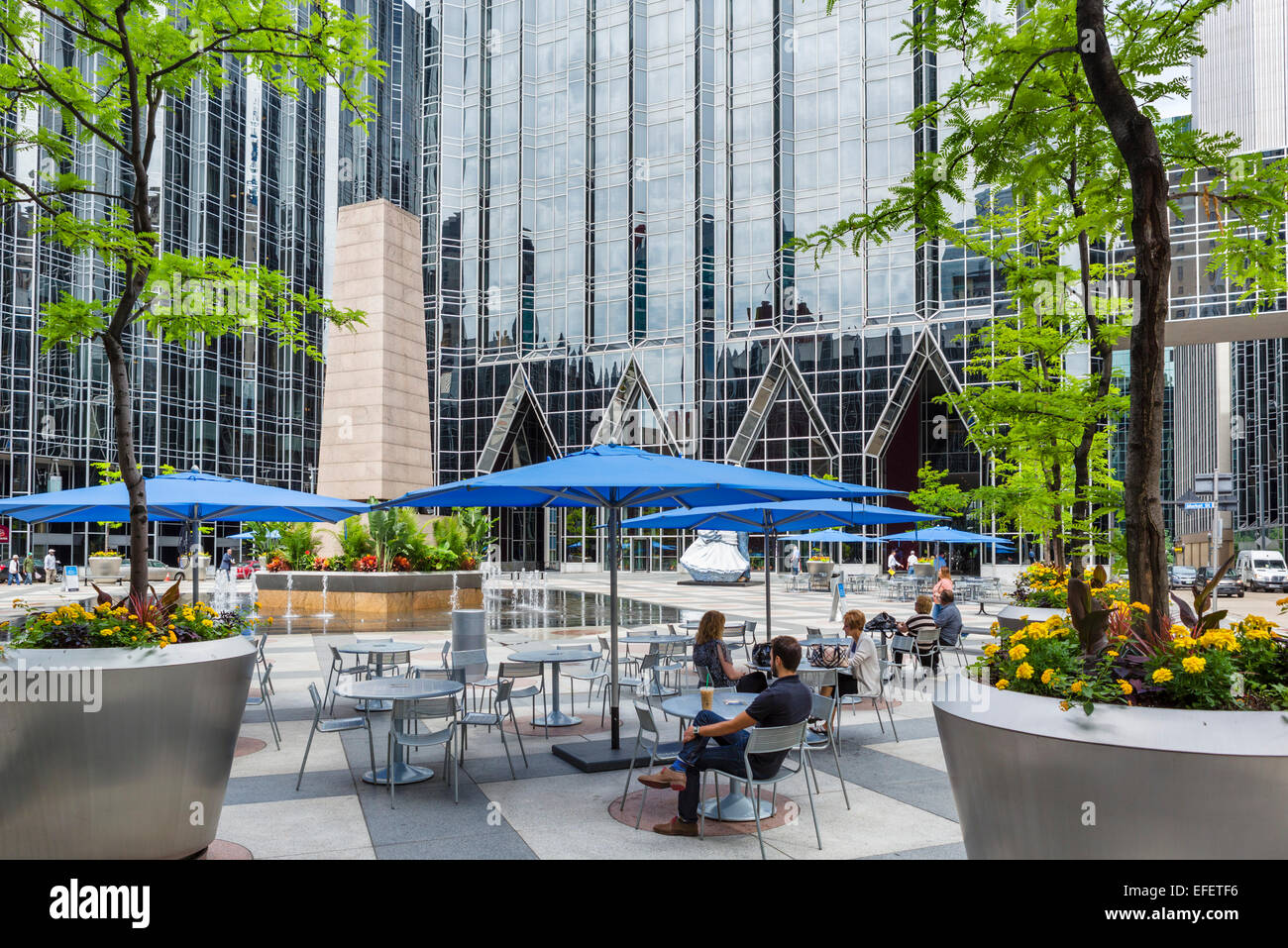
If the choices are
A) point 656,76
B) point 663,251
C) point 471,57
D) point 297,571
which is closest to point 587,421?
point 663,251

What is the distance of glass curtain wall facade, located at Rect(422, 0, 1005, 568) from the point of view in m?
48.2

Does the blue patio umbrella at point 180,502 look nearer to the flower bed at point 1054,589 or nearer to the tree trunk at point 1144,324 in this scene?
the flower bed at point 1054,589

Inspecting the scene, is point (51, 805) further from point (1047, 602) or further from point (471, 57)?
point (471, 57)

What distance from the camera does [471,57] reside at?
186 feet

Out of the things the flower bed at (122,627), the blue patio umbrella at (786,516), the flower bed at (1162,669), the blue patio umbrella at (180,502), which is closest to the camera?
the flower bed at (1162,669)

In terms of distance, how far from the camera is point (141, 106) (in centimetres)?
745

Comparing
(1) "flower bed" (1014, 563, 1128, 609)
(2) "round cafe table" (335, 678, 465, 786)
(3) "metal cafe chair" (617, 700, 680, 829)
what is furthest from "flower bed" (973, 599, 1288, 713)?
(2) "round cafe table" (335, 678, 465, 786)

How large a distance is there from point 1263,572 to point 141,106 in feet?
157

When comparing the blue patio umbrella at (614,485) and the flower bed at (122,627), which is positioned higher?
the blue patio umbrella at (614,485)

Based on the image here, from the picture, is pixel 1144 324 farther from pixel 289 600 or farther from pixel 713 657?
pixel 289 600

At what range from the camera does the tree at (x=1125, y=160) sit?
5047 mm

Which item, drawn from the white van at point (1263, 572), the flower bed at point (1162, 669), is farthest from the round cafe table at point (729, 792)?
the white van at point (1263, 572)

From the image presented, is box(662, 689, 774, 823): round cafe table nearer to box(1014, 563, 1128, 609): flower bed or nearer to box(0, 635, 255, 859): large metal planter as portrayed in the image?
box(0, 635, 255, 859): large metal planter

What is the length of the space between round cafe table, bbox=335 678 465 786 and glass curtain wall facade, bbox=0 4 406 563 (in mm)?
36510
